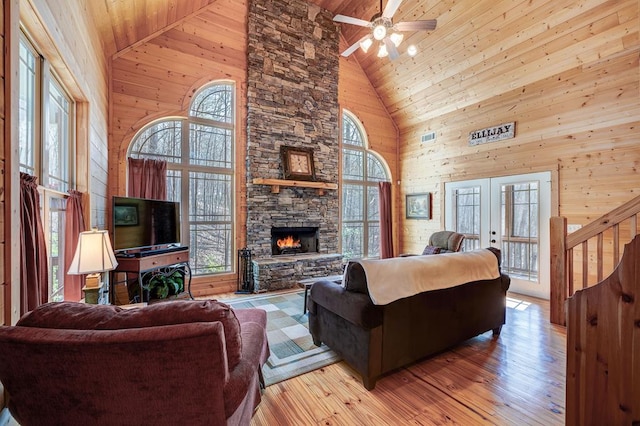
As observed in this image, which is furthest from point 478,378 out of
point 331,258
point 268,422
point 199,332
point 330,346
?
point 331,258

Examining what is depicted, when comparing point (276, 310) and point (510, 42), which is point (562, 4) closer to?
point (510, 42)

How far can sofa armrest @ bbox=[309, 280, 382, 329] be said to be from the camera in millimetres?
2172

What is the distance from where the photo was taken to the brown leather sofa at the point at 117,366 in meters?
1.01

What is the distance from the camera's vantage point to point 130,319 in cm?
115

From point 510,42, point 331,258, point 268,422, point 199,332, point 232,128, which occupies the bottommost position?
point 268,422

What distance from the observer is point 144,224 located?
12.9ft

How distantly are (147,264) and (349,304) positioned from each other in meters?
2.80

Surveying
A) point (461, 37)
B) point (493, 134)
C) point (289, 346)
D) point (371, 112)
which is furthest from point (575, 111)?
point (289, 346)

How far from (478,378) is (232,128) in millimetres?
5047

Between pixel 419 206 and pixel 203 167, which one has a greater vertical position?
pixel 203 167

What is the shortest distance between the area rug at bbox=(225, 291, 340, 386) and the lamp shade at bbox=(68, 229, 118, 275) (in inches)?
63.2

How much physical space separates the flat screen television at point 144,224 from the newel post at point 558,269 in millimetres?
5220

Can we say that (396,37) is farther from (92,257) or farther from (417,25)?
(92,257)

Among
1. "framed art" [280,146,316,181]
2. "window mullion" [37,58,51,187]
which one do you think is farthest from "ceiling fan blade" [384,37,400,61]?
"window mullion" [37,58,51,187]
